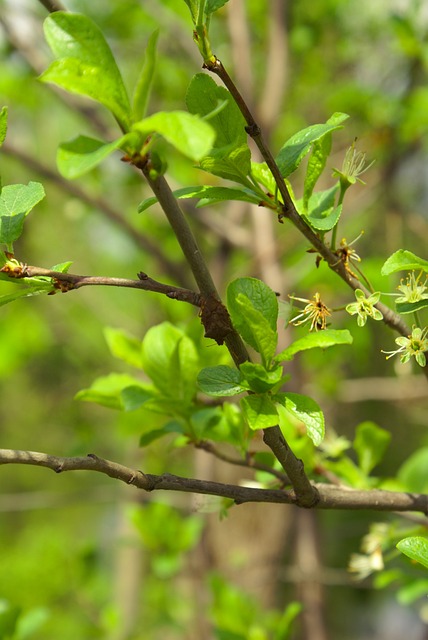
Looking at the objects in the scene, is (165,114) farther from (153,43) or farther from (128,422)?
(128,422)

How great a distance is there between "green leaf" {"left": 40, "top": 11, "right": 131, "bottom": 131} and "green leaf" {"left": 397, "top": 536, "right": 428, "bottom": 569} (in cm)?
29

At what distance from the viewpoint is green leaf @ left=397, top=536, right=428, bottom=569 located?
395mm

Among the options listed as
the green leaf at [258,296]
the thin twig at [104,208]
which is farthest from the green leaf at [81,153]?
the thin twig at [104,208]

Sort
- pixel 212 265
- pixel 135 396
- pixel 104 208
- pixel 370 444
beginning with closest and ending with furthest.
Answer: pixel 135 396
pixel 370 444
pixel 104 208
pixel 212 265

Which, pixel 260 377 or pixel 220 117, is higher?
pixel 220 117

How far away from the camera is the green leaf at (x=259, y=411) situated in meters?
0.39

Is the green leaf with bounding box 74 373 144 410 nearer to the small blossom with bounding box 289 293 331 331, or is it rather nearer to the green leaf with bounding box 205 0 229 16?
the small blossom with bounding box 289 293 331 331

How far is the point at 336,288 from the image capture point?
137cm

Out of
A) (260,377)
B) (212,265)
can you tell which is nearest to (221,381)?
(260,377)

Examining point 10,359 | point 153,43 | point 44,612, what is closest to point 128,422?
point 44,612

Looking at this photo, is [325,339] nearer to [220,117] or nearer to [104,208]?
[220,117]

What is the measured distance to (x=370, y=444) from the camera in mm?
662

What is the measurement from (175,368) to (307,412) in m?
0.15

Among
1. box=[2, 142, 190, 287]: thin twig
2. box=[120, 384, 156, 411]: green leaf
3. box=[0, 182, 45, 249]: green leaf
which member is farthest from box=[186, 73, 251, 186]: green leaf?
box=[2, 142, 190, 287]: thin twig
